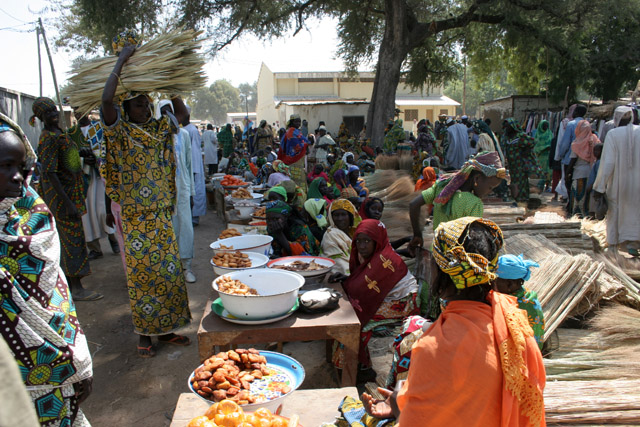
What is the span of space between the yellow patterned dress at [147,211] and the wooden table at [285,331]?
94 cm

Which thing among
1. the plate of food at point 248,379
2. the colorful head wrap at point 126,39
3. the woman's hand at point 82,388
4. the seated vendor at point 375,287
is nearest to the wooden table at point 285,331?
the plate of food at point 248,379

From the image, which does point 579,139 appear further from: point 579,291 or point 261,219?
point 261,219

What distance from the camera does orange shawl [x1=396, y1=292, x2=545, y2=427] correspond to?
1341 mm

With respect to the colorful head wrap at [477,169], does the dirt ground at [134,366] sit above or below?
below

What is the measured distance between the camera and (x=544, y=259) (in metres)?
3.84

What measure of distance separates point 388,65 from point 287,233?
12.4 m

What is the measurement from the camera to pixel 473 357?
134cm

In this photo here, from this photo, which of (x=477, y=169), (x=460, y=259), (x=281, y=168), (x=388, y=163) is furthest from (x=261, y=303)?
(x=388, y=163)

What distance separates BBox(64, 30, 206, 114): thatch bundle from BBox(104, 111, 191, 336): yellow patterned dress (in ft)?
0.94

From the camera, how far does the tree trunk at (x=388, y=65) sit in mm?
14945

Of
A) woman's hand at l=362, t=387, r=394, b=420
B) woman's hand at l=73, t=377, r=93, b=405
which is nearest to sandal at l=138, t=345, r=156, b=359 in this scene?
woman's hand at l=73, t=377, r=93, b=405

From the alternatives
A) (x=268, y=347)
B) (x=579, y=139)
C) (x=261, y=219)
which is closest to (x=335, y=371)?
(x=268, y=347)

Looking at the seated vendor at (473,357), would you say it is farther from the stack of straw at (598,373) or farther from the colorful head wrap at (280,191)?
the colorful head wrap at (280,191)

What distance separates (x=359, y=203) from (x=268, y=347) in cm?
210
